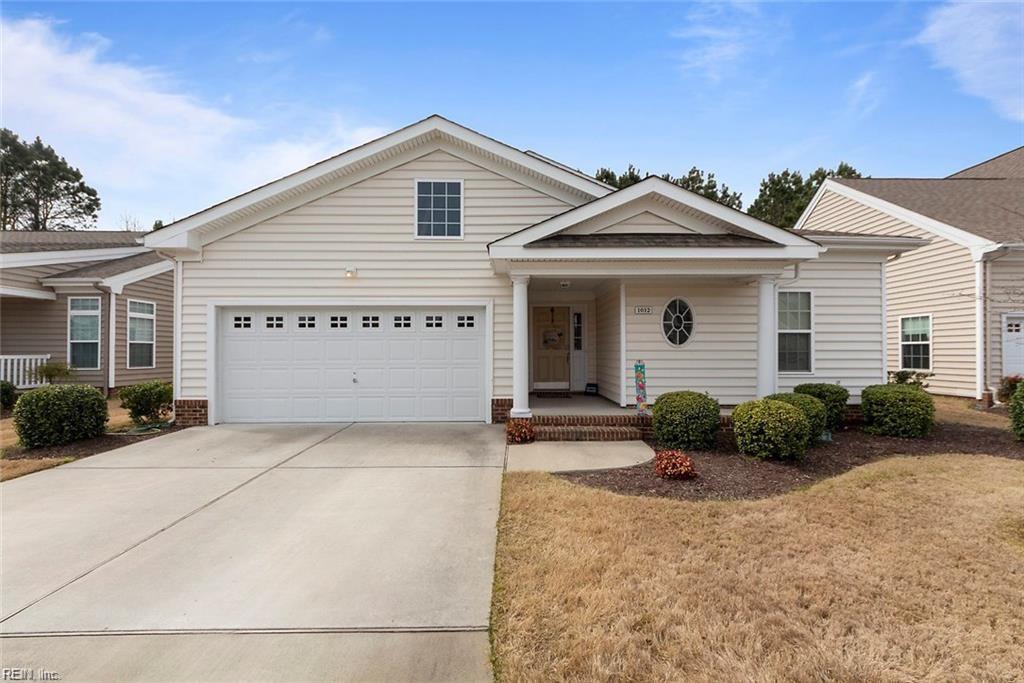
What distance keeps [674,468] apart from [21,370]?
16.7 meters

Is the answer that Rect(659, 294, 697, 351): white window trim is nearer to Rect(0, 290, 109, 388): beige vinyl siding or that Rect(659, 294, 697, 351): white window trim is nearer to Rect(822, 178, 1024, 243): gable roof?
Rect(822, 178, 1024, 243): gable roof

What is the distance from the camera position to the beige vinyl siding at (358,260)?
968 centimetres

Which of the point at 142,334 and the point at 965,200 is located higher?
the point at 965,200

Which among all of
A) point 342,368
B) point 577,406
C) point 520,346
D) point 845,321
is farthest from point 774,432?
point 342,368

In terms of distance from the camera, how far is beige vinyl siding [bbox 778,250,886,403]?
10.1 m

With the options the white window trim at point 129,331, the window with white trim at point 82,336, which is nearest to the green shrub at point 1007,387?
the white window trim at point 129,331

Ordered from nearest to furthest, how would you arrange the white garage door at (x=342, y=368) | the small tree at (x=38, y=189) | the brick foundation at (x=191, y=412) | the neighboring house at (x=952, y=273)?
the brick foundation at (x=191, y=412) → the white garage door at (x=342, y=368) → the neighboring house at (x=952, y=273) → the small tree at (x=38, y=189)

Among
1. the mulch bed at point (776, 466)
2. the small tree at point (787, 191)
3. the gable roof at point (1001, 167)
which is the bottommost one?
the mulch bed at point (776, 466)

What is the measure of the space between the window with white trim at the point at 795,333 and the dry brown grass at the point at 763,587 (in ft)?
16.2

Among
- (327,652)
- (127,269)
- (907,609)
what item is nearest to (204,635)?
(327,652)

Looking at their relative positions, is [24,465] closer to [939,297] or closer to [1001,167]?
[939,297]

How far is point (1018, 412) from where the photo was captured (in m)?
7.80

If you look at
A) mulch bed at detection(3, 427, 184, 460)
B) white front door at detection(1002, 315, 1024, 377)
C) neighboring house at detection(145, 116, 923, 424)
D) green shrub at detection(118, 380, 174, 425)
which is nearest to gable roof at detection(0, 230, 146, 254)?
green shrub at detection(118, 380, 174, 425)

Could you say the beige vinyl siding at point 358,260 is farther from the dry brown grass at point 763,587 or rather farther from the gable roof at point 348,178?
the dry brown grass at point 763,587
